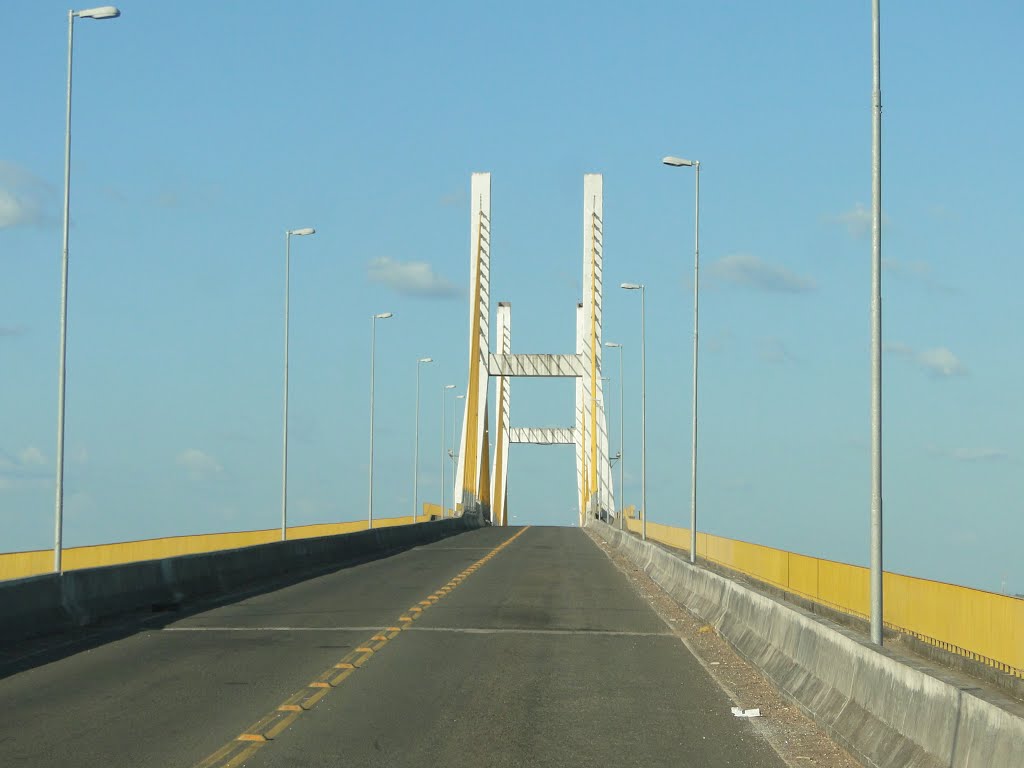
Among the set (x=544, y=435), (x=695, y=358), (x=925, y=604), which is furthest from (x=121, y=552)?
(x=544, y=435)

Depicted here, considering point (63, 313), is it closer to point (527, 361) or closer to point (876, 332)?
point (876, 332)

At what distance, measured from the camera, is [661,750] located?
33.7ft

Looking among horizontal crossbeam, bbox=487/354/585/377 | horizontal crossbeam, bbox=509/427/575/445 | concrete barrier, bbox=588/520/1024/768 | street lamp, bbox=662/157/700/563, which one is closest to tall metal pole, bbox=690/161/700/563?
street lamp, bbox=662/157/700/563

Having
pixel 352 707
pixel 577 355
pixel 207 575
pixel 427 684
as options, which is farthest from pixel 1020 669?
pixel 577 355

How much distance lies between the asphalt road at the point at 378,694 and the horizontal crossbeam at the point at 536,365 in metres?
68.9

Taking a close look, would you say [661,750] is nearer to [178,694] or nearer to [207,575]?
[178,694]

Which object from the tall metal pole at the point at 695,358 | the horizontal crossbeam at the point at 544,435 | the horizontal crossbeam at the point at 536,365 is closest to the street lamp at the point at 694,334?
the tall metal pole at the point at 695,358

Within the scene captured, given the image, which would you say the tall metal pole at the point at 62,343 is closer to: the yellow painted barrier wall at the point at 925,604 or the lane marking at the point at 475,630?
the lane marking at the point at 475,630

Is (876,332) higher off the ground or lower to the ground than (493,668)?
higher

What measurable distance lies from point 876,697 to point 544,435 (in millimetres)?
130353

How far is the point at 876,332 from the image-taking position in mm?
13398

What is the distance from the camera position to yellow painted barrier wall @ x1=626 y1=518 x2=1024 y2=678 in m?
17.3

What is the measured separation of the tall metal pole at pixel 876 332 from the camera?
1265 cm

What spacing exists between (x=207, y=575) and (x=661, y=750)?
16.9 metres
